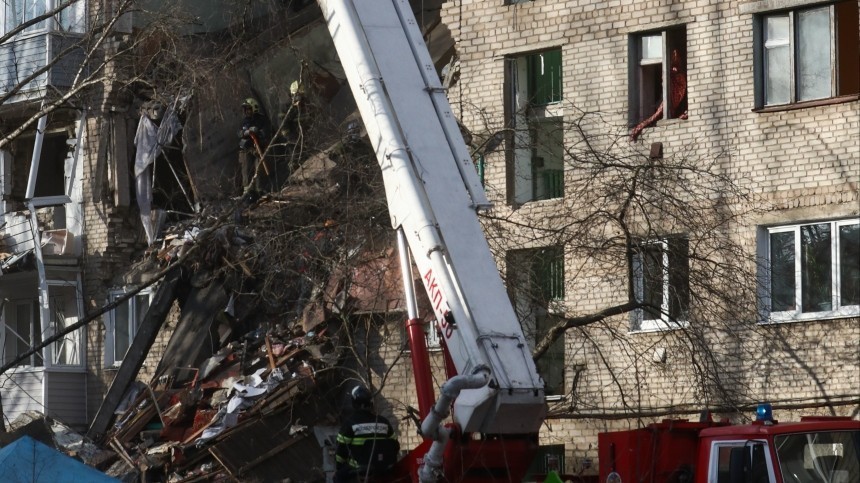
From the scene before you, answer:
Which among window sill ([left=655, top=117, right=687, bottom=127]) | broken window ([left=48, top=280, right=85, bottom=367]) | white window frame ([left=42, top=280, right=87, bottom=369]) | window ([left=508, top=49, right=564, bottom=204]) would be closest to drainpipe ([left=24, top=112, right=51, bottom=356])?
white window frame ([left=42, top=280, right=87, bottom=369])

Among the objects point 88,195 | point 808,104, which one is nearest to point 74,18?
point 88,195

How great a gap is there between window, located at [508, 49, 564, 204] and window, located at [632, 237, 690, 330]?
5.11 meters

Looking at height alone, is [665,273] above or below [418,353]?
above

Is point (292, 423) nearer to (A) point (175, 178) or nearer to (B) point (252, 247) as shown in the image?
(B) point (252, 247)

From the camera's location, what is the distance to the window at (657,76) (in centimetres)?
1988

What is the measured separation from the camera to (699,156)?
1914 cm

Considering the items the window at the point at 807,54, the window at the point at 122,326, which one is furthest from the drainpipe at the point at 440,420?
the window at the point at 122,326

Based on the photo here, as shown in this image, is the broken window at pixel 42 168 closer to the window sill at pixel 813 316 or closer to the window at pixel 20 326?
the window at pixel 20 326

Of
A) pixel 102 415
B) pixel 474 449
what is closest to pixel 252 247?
pixel 102 415

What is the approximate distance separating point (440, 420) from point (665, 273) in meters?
5.23

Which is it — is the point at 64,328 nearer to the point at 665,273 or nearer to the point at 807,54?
the point at 665,273

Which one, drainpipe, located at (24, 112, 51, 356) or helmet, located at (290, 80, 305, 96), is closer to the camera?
helmet, located at (290, 80, 305, 96)

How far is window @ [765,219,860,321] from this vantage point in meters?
18.1

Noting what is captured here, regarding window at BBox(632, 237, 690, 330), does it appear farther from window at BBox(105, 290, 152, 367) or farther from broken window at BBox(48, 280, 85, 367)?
broken window at BBox(48, 280, 85, 367)
